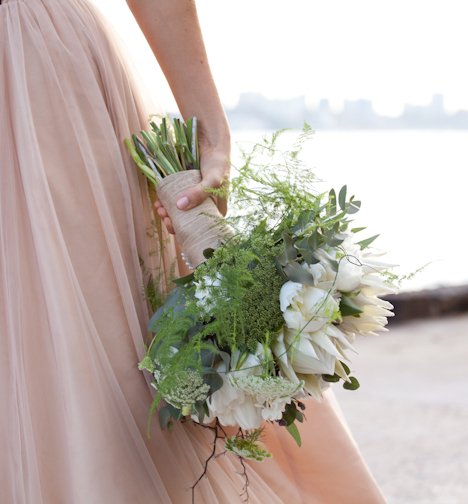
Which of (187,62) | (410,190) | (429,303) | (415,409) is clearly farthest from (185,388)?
(410,190)

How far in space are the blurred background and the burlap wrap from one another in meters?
0.27

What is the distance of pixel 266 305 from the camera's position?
1.04 m

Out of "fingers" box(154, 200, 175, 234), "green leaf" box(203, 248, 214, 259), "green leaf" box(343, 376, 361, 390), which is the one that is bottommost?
"green leaf" box(343, 376, 361, 390)

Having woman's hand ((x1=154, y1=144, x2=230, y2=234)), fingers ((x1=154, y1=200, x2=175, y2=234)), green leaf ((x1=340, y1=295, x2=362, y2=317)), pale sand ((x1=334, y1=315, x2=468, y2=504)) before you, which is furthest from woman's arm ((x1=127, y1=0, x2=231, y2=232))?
pale sand ((x1=334, y1=315, x2=468, y2=504))

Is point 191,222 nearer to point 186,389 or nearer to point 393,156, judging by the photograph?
point 186,389

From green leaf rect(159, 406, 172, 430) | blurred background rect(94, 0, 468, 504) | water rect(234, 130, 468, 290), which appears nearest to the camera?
green leaf rect(159, 406, 172, 430)

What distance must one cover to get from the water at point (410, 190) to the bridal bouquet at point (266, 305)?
0.26 ft

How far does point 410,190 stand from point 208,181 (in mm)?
7566

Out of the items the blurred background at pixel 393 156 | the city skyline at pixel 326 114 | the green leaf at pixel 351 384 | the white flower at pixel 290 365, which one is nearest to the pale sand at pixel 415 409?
the blurred background at pixel 393 156

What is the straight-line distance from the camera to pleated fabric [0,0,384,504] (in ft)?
3.51

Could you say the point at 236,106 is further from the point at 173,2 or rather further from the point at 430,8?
the point at 173,2

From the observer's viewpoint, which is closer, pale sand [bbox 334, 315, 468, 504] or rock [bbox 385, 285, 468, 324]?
pale sand [bbox 334, 315, 468, 504]

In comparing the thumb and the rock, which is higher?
the thumb

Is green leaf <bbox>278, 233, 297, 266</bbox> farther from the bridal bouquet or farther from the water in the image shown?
the water
